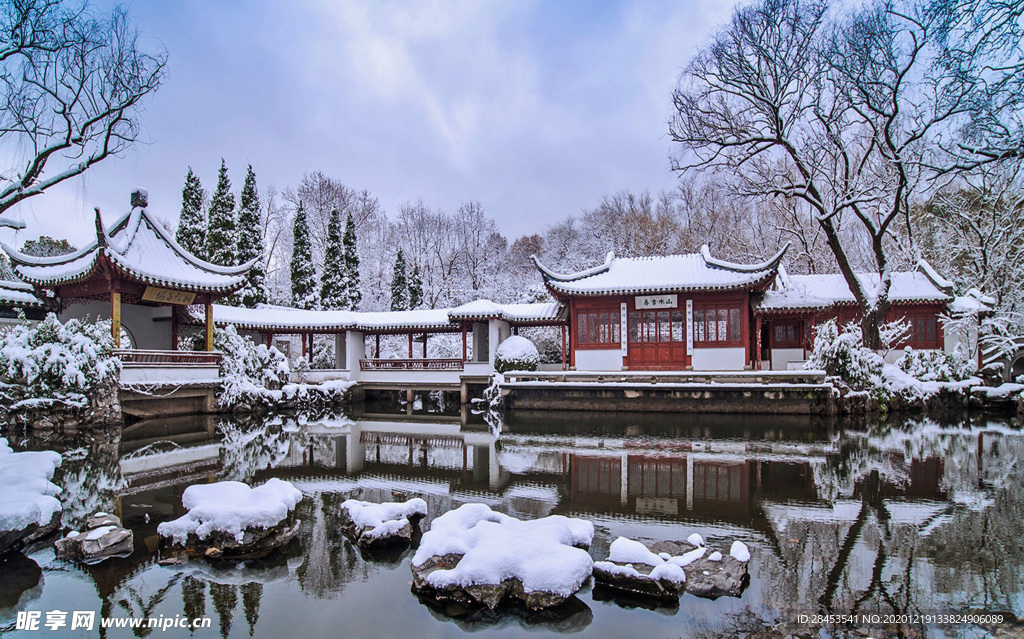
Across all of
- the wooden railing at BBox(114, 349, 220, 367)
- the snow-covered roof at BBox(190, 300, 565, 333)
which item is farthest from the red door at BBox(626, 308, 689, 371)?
the wooden railing at BBox(114, 349, 220, 367)

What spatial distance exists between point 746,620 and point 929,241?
26514 millimetres

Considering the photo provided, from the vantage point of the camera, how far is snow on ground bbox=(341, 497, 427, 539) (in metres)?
4.84

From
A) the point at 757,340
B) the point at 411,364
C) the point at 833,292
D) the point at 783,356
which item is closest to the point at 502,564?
the point at 757,340

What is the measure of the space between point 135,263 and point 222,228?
33.7ft

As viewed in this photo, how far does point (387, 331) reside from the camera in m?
21.4

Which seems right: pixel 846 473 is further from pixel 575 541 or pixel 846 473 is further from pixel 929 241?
pixel 929 241

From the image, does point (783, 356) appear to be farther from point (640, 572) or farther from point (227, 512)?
point (227, 512)

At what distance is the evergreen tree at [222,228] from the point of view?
24141 mm

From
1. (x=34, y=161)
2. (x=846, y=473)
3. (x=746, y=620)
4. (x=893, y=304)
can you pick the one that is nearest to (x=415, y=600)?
(x=746, y=620)

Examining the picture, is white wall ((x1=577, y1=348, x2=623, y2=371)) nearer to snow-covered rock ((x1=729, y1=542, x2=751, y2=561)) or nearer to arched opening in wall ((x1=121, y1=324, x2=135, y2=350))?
arched opening in wall ((x1=121, y1=324, x2=135, y2=350))

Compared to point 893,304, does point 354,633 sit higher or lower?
lower

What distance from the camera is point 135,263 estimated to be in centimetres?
1490

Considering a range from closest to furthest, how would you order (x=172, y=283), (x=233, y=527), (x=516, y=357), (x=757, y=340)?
(x=233, y=527) < (x=172, y=283) < (x=516, y=357) < (x=757, y=340)

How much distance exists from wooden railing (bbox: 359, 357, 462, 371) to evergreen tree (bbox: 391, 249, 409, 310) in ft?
28.9
